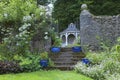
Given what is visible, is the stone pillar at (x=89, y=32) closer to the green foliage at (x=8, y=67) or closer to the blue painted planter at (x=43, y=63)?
the blue painted planter at (x=43, y=63)

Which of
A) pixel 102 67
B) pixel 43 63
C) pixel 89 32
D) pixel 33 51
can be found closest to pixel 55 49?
pixel 33 51

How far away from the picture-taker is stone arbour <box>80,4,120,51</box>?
1257cm

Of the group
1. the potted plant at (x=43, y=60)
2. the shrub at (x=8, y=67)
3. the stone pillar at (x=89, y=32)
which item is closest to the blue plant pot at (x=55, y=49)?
the stone pillar at (x=89, y=32)

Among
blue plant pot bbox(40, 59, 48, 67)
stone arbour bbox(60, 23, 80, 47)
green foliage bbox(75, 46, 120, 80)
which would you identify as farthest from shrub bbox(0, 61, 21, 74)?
stone arbour bbox(60, 23, 80, 47)

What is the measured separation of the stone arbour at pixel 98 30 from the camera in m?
12.6

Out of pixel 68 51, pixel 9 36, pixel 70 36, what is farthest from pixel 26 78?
pixel 70 36

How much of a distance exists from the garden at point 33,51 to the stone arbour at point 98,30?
39cm

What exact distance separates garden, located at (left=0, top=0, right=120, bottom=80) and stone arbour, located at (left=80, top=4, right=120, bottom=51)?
1.26 feet

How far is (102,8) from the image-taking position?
24.3 metres

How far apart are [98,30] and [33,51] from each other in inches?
123

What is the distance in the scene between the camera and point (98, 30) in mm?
12633

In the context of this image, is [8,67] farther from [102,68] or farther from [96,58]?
[96,58]

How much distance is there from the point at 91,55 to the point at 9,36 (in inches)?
131

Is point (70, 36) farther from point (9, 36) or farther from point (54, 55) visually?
point (9, 36)
